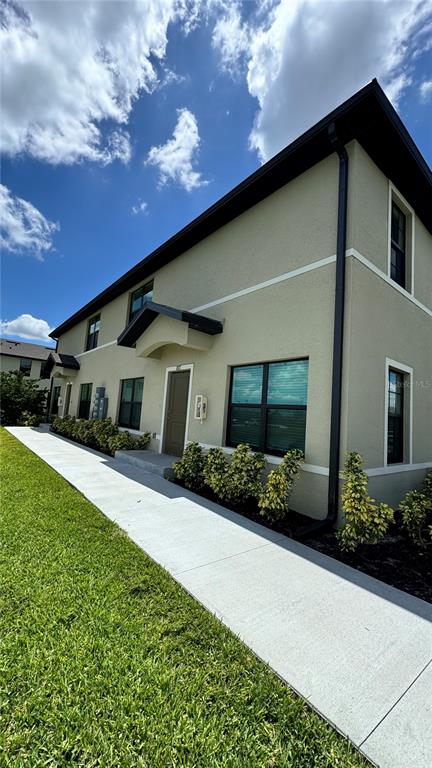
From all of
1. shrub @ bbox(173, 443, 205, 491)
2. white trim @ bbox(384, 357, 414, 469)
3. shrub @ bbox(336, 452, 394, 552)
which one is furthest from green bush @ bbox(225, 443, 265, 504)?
white trim @ bbox(384, 357, 414, 469)

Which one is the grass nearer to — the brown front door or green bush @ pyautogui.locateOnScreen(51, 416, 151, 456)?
the brown front door

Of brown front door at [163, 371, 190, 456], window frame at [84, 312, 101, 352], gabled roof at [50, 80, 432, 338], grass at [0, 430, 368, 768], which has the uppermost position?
gabled roof at [50, 80, 432, 338]

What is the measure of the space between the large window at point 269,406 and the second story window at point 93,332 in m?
10.1

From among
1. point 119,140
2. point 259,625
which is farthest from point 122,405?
point 259,625

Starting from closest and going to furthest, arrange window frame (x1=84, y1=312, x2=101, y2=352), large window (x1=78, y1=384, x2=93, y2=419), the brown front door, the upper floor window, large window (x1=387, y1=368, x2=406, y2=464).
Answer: large window (x1=387, y1=368, x2=406, y2=464) < the brown front door < large window (x1=78, y1=384, x2=93, y2=419) < window frame (x1=84, y1=312, x2=101, y2=352) < the upper floor window

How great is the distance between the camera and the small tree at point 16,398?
17.5m

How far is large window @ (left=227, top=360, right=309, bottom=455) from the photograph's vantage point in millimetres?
5641

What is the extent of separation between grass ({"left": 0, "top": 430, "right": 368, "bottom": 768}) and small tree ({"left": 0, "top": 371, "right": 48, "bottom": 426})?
55.8 feet

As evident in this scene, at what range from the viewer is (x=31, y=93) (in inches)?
284

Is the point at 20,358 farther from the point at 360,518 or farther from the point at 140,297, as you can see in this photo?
the point at 360,518

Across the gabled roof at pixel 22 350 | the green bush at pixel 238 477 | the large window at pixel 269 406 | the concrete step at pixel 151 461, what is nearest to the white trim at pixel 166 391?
the concrete step at pixel 151 461

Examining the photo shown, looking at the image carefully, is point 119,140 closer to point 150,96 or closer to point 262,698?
point 150,96

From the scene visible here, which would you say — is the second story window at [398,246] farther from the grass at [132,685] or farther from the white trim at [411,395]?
the grass at [132,685]

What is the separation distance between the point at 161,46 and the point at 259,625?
35.1ft
